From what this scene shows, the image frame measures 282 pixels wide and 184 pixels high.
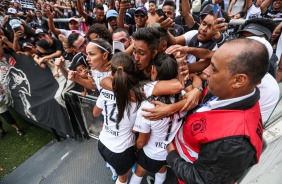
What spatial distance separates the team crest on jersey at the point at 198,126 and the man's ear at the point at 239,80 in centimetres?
32

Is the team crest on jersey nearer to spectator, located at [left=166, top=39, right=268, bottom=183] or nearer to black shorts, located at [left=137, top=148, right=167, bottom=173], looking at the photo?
spectator, located at [left=166, top=39, right=268, bottom=183]

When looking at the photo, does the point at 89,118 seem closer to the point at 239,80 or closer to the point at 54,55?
the point at 54,55

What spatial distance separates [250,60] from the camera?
1.11 meters

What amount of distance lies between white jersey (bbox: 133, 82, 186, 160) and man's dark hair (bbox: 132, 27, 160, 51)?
585 millimetres

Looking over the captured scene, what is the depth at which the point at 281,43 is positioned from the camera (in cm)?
327

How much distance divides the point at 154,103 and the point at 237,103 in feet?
2.23

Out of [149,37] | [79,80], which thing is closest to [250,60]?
[149,37]

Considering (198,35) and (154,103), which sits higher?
(198,35)

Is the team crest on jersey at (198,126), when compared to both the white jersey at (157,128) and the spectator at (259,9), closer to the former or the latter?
the white jersey at (157,128)

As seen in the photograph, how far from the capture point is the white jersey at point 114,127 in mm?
1903

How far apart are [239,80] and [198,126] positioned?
1.36 ft

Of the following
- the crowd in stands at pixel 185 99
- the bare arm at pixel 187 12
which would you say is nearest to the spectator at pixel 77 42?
the crowd in stands at pixel 185 99

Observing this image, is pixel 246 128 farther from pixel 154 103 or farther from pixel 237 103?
pixel 154 103

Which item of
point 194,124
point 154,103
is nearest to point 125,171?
point 154,103
